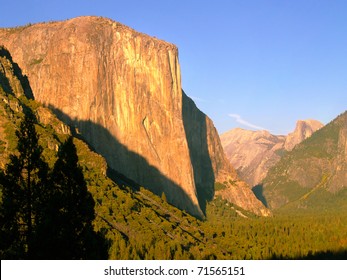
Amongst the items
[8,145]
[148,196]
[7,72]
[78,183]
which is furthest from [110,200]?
[78,183]

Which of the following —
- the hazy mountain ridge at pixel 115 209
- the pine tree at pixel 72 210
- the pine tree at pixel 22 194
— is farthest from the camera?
the hazy mountain ridge at pixel 115 209

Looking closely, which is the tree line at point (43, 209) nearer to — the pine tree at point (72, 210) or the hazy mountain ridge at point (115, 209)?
the pine tree at point (72, 210)

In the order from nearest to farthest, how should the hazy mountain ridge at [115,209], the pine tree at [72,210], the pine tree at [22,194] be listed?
1. the pine tree at [22,194]
2. the pine tree at [72,210]
3. the hazy mountain ridge at [115,209]

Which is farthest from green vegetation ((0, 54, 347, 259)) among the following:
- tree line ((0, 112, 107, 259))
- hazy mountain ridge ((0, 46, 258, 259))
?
hazy mountain ridge ((0, 46, 258, 259))

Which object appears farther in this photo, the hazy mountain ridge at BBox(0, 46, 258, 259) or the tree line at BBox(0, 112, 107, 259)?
the hazy mountain ridge at BBox(0, 46, 258, 259)

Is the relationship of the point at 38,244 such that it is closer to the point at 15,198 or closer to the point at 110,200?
the point at 15,198

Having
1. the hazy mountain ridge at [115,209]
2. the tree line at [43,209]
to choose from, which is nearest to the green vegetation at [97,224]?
the tree line at [43,209]

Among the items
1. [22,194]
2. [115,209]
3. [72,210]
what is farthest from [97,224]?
[22,194]

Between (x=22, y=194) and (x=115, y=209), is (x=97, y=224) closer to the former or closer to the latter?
(x=115, y=209)

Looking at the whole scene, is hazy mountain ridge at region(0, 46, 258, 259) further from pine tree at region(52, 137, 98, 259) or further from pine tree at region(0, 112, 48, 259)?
pine tree at region(0, 112, 48, 259)
